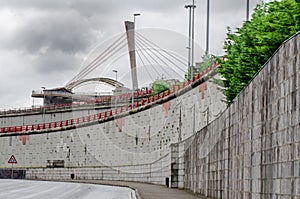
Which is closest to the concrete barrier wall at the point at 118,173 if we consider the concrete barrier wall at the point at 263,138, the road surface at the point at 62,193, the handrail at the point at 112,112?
the handrail at the point at 112,112

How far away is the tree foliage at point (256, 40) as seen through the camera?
100 feet

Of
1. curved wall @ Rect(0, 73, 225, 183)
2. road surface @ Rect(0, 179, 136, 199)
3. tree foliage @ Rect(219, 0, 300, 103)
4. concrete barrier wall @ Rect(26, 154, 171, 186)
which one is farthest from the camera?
curved wall @ Rect(0, 73, 225, 183)

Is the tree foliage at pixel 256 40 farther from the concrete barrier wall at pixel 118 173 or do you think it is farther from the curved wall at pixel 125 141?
the concrete barrier wall at pixel 118 173

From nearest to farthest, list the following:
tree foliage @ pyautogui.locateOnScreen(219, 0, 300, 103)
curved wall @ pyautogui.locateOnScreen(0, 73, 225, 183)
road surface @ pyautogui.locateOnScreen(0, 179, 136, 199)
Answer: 1. tree foliage @ pyautogui.locateOnScreen(219, 0, 300, 103)
2. road surface @ pyautogui.locateOnScreen(0, 179, 136, 199)
3. curved wall @ pyautogui.locateOnScreen(0, 73, 225, 183)

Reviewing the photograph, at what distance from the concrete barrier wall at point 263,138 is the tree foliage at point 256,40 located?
20.4 ft

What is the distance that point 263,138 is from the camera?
1598 centimetres

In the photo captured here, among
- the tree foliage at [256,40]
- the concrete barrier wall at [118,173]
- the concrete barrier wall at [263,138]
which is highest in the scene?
the tree foliage at [256,40]

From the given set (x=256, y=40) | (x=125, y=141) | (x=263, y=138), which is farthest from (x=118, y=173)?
(x=263, y=138)

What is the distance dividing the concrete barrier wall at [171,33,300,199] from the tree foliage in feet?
20.4

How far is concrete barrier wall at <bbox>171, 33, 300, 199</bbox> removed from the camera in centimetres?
1305

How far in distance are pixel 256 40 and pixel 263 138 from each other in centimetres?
2062

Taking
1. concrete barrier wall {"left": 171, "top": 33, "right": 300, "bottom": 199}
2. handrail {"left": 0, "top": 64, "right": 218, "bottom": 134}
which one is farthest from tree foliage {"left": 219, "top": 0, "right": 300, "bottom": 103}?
handrail {"left": 0, "top": 64, "right": 218, "bottom": 134}

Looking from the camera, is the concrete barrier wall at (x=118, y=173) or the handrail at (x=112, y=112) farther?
the handrail at (x=112, y=112)

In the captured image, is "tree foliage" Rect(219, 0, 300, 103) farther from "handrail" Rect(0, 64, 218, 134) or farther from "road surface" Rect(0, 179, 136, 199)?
"handrail" Rect(0, 64, 218, 134)
